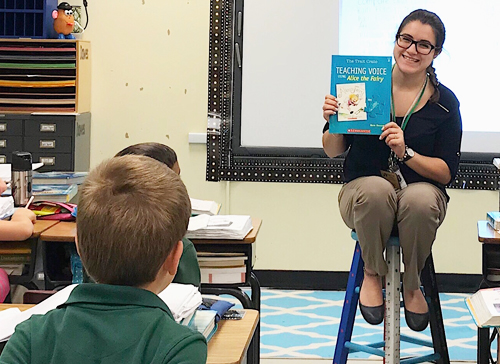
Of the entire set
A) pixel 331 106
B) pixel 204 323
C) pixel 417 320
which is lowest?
pixel 417 320

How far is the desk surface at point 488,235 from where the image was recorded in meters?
2.59

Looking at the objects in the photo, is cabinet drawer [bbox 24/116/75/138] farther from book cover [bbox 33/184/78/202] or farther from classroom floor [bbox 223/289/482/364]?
classroom floor [bbox 223/289/482/364]

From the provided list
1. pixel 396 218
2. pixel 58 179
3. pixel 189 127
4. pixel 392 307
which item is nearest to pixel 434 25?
pixel 396 218

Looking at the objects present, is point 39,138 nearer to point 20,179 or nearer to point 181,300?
point 20,179

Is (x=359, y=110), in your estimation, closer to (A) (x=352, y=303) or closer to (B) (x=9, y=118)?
(A) (x=352, y=303)

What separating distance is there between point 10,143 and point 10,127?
0.09m

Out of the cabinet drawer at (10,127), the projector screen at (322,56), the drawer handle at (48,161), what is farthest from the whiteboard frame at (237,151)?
the cabinet drawer at (10,127)

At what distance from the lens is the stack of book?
2.58 m

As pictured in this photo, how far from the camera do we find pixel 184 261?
6.03ft

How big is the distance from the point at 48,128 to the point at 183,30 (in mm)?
1019

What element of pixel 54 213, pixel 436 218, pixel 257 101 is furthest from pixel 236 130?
pixel 436 218

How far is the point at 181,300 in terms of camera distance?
1.48 m

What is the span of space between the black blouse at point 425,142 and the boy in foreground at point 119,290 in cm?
163

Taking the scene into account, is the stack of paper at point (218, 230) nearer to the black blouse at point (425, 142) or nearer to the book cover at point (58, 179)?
the black blouse at point (425, 142)
